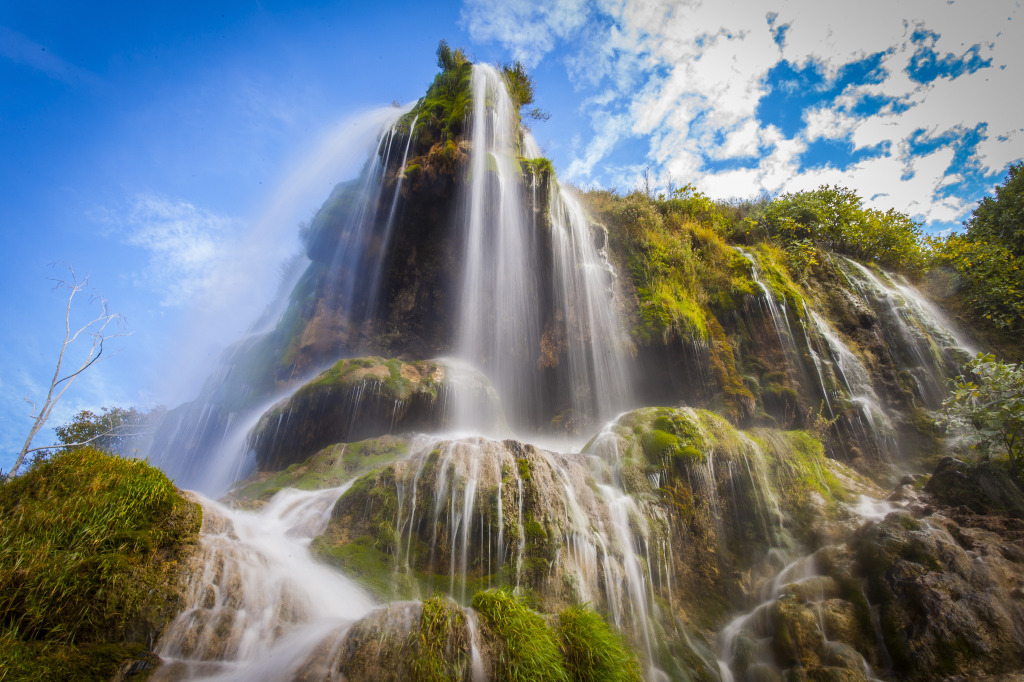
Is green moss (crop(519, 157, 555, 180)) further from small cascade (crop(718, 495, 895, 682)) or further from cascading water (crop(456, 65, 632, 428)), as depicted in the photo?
small cascade (crop(718, 495, 895, 682))

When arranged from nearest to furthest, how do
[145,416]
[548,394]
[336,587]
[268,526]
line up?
[336,587] < [268,526] < [548,394] < [145,416]

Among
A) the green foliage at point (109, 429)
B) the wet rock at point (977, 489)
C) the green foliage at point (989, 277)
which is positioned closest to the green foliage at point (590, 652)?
the wet rock at point (977, 489)

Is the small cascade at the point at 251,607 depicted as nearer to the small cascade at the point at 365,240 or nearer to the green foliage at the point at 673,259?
the green foliage at the point at 673,259

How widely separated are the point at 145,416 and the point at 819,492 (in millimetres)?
40397

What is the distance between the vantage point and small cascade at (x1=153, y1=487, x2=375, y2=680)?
4.21 m

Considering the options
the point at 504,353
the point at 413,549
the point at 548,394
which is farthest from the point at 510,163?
the point at 413,549

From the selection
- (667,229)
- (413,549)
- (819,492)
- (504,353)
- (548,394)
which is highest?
(667,229)

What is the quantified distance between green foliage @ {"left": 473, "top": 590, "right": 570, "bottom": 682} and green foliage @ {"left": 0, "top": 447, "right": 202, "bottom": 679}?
3.57 metres

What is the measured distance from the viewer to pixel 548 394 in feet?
47.0

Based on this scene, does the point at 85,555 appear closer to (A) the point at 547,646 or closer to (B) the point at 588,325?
(A) the point at 547,646

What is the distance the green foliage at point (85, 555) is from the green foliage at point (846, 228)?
2236 cm

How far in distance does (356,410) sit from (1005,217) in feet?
89.7

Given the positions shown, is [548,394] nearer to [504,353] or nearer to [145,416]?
[504,353]

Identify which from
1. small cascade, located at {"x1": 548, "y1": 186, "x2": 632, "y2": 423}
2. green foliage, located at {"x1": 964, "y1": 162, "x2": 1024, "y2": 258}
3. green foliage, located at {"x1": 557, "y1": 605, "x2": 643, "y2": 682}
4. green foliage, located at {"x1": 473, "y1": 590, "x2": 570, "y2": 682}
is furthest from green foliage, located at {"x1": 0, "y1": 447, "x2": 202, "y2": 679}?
green foliage, located at {"x1": 964, "y1": 162, "x2": 1024, "y2": 258}
